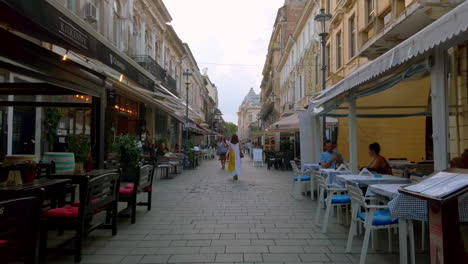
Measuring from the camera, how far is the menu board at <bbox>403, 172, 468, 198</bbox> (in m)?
2.59

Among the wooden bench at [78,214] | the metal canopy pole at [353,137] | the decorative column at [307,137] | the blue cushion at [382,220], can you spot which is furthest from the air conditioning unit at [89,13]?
the blue cushion at [382,220]

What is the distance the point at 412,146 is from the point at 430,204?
8.89 meters

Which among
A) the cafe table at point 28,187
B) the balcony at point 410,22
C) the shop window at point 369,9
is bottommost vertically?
the cafe table at point 28,187

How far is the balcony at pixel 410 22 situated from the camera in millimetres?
7664

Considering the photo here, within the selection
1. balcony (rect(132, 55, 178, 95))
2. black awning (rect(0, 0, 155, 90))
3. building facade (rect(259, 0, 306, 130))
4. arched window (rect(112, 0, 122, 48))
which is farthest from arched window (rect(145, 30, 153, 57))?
black awning (rect(0, 0, 155, 90))

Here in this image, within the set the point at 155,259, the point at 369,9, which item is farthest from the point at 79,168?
the point at 369,9

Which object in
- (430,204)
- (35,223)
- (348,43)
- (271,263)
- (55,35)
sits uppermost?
(348,43)

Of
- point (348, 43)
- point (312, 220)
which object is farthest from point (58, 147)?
point (348, 43)

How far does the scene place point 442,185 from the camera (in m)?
2.77

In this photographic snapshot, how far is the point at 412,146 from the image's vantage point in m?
10.8

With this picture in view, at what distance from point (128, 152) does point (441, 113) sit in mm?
9093

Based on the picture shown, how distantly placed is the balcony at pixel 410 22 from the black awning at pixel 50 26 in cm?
662

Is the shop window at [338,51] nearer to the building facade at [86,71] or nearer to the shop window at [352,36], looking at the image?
the shop window at [352,36]

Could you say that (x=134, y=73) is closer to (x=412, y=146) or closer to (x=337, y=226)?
(x=337, y=226)
